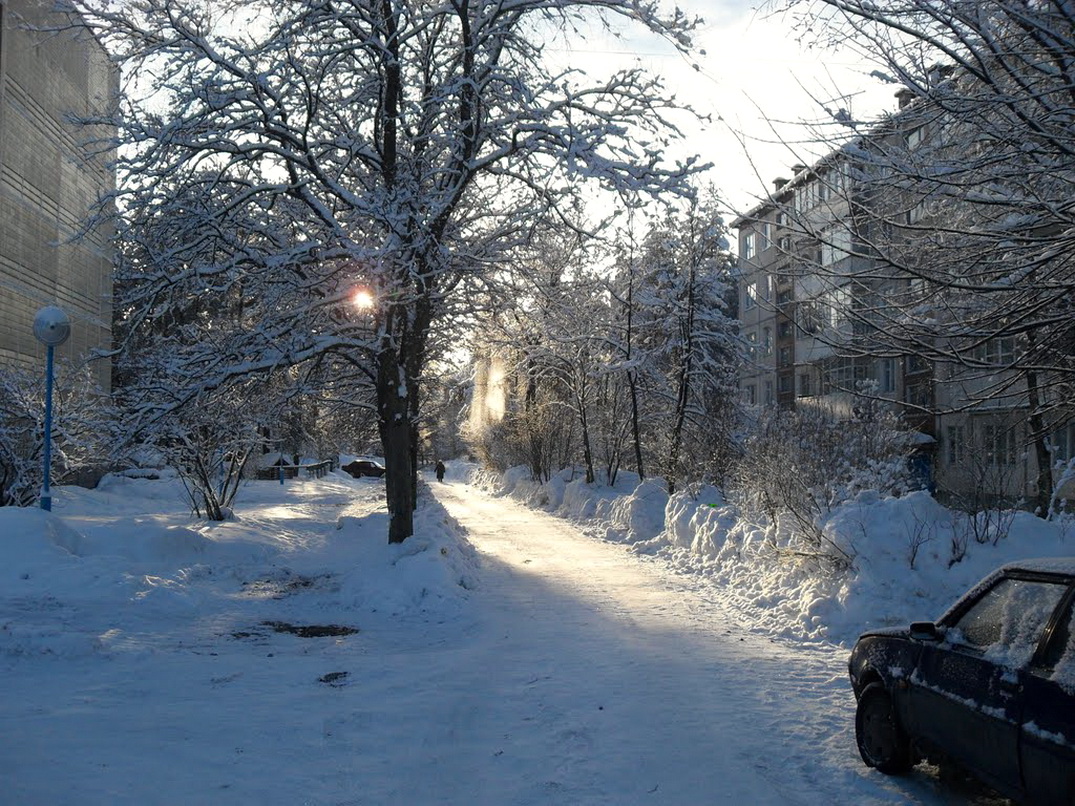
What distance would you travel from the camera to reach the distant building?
80.0 feet

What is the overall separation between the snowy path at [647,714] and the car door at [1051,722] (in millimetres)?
1247

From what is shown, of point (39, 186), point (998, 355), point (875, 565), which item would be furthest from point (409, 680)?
point (39, 186)

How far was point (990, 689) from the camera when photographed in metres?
4.34

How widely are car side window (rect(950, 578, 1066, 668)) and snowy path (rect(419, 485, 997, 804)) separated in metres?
1.02

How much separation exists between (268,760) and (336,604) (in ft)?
19.9

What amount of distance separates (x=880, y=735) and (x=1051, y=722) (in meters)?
1.70

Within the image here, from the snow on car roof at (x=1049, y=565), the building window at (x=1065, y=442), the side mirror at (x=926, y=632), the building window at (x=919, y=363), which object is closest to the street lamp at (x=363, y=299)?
the building window at (x=919, y=363)

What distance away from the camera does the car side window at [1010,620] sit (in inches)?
170

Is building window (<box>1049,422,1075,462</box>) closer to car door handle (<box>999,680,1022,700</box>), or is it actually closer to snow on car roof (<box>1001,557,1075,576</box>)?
snow on car roof (<box>1001,557,1075,576</box>)

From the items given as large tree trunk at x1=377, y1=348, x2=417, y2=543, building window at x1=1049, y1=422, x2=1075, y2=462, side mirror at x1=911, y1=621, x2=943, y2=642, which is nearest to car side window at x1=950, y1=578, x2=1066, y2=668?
side mirror at x1=911, y1=621, x2=943, y2=642

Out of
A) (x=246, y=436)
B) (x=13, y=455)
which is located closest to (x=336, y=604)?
(x=246, y=436)

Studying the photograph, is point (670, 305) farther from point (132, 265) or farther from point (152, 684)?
point (152, 684)

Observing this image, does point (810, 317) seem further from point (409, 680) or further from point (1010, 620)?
point (409, 680)

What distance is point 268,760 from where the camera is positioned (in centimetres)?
540
